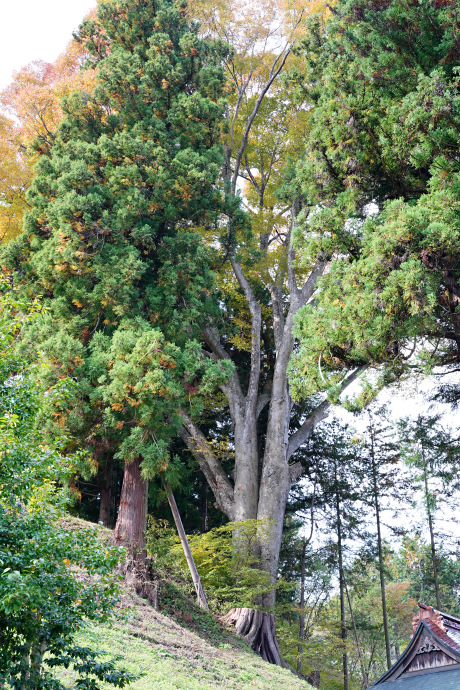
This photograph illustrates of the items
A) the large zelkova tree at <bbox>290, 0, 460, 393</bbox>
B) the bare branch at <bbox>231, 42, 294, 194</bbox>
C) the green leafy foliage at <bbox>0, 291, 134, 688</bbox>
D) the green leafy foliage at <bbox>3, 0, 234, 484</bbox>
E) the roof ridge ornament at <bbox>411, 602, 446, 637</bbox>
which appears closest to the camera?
the green leafy foliage at <bbox>0, 291, 134, 688</bbox>

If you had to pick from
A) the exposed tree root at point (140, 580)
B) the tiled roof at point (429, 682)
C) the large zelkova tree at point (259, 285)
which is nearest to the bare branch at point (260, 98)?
the large zelkova tree at point (259, 285)

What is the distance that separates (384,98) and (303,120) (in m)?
5.98

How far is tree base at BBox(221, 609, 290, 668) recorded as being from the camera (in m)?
9.77

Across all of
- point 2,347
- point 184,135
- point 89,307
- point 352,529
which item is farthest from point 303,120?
point 352,529

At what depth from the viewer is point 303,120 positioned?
13.6m

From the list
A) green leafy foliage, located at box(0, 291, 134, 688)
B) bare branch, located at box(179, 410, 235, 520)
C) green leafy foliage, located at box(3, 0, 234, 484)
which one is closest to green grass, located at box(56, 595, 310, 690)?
green leafy foliage, located at box(0, 291, 134, 688)

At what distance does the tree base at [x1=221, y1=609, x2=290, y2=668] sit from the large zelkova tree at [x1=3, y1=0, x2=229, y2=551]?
2737mm

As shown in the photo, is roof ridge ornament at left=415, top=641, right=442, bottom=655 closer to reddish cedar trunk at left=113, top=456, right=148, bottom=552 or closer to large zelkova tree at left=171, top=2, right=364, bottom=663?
large zelkova tree at left=171, top=2, right=364, bottom=663

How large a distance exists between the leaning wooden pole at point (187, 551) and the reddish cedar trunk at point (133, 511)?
416 mm

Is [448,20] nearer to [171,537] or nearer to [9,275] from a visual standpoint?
[9,275]

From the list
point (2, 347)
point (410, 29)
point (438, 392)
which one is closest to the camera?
point (2, 347)

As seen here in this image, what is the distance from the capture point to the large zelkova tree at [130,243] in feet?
26.4

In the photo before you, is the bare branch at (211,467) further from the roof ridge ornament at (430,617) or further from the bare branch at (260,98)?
the bare branch at (260,98)

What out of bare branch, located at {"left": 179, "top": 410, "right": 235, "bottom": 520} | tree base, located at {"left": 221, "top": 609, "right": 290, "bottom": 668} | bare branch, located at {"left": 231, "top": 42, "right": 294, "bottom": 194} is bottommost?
tree base, located at {"left": 221, "top": 609, "right": 290, "bottom": 668}
